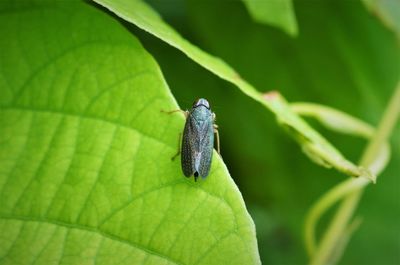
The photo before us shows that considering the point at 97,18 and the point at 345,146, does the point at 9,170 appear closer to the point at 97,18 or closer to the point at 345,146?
the point at 97,18

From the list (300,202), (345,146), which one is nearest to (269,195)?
(300,202)

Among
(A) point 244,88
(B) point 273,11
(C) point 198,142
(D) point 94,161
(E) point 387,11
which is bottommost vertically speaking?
(D) point 94,161

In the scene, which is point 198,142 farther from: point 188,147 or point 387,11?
point 387,11

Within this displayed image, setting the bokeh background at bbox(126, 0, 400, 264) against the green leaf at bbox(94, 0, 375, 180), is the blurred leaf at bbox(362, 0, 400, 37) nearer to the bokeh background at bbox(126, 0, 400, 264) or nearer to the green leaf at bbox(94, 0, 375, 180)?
the bokeh background at bbox(126, 0, 400, 264)

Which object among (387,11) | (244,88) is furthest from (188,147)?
(387,11)

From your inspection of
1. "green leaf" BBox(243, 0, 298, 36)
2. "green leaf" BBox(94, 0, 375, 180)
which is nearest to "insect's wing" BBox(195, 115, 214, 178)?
"green leaf" BBox(94, 0, 375, 180)

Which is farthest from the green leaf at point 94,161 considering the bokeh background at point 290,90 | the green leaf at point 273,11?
the bokeh background at point 290,90

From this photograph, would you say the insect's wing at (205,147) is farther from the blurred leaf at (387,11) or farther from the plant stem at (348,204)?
the blurred leaf at (387,11)
